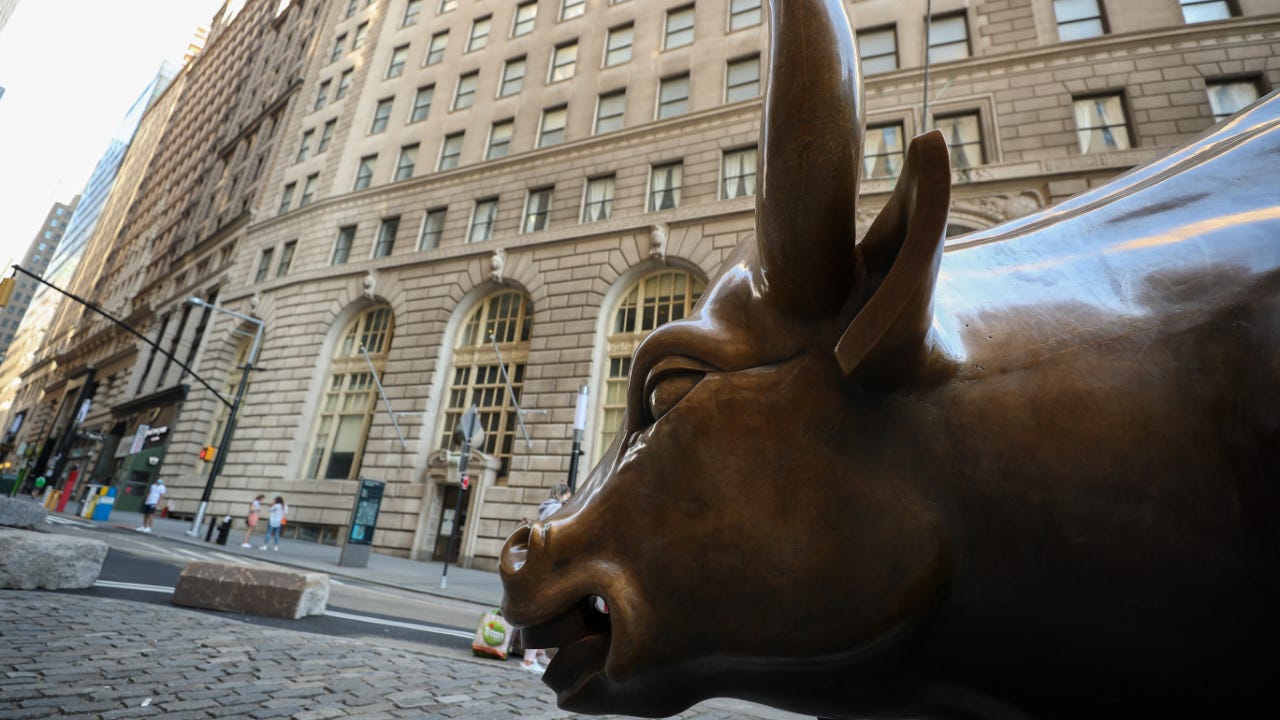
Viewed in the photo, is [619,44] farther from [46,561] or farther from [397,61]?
[46,561]

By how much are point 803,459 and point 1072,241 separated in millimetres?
711

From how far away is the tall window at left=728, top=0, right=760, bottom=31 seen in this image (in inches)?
800

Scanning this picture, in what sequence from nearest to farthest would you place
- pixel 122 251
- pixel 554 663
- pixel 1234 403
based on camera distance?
pixel 1234 403, pixel 554 663, pixel 122 251

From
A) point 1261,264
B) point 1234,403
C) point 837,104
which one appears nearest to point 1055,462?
point 1234,403

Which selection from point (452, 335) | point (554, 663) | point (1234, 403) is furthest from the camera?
point (452, 335)

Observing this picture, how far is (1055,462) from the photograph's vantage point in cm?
92

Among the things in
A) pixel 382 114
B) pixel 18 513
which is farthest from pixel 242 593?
pixel 382 114

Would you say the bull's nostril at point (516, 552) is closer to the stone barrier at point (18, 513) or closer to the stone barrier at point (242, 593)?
the stone barrier at point (242, 593)

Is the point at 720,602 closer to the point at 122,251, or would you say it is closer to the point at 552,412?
the point at 552,412

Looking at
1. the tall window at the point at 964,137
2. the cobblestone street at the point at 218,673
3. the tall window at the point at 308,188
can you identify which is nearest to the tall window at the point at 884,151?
the tall window at the point at 964,137

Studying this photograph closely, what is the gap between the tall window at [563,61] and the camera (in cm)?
2320

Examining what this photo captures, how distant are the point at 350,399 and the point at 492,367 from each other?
6.57 m

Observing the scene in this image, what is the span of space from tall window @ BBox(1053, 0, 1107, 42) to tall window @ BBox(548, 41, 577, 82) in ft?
50.9

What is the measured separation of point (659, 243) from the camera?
18234mm
